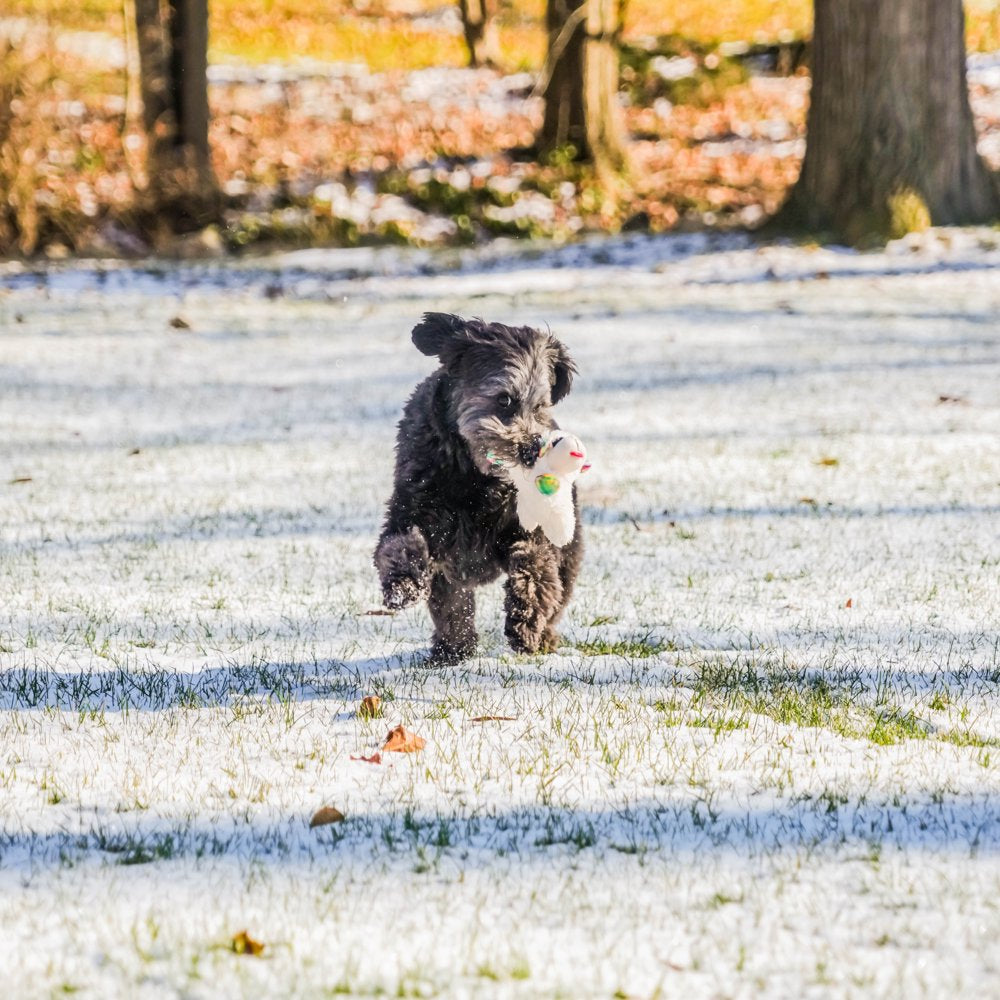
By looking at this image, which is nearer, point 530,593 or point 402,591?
point 402,591

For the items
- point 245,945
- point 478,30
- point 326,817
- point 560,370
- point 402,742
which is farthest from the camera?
point 478,30

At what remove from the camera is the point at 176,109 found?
21.4 metres

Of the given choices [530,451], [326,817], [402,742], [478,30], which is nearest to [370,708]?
[402,742]

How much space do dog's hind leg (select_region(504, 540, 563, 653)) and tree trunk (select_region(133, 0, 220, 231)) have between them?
647 inches

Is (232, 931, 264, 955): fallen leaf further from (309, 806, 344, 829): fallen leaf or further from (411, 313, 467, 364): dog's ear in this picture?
(411, 313, 467, 364): dog's ear

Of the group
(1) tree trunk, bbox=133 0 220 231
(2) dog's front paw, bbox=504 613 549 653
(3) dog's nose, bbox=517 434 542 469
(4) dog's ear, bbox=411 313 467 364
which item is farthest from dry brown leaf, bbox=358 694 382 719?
(1) tree trunk, bbox=133 0 220 231

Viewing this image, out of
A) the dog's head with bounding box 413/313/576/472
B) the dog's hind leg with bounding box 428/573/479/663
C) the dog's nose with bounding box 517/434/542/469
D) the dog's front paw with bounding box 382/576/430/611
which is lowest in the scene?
the dog's hind leg with bounding box 428/573/479/663

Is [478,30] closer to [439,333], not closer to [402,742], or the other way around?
[439,333]

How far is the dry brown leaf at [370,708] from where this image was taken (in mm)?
5023

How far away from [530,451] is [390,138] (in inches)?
863

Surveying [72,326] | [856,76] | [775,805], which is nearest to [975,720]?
[775,805]

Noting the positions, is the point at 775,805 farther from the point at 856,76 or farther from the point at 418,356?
the point at 856,76

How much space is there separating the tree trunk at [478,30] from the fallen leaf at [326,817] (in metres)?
31.5

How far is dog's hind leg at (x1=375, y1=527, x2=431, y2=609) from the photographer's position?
5191 mm
